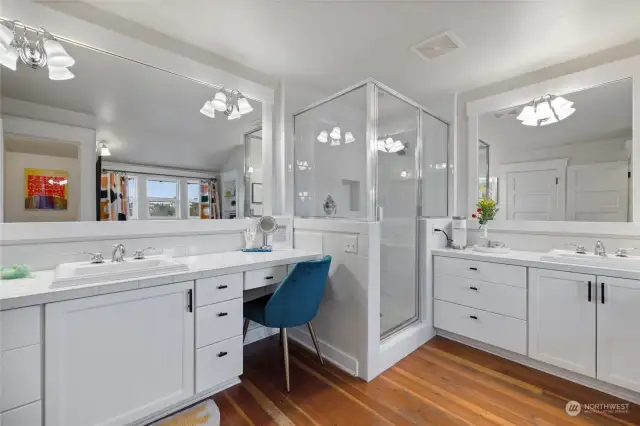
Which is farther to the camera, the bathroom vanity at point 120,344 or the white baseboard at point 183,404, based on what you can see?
the white baseboard at point 183,404

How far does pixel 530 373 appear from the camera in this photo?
6.51ft

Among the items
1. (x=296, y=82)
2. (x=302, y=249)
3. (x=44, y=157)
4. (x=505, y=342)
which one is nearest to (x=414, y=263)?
(x=505, y=342)

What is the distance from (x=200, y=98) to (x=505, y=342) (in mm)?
2918

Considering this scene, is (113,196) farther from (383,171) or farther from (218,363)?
(383,171)

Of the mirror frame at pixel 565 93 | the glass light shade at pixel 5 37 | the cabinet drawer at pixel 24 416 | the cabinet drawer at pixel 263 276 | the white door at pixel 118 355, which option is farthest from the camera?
the mirror frame at pixel 565 93

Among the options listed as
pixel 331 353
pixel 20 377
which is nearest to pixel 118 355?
pixel 20 377

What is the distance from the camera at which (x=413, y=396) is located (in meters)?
1.73

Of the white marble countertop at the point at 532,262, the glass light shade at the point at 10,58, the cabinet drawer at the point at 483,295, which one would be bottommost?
the cabinet drawer at the point at 483,295

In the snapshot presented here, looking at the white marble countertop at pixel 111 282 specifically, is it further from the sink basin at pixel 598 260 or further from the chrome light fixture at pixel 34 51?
the sink basin at pixel 598 260

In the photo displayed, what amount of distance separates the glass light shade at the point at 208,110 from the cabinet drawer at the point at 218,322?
143 cm

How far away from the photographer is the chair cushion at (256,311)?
178cm

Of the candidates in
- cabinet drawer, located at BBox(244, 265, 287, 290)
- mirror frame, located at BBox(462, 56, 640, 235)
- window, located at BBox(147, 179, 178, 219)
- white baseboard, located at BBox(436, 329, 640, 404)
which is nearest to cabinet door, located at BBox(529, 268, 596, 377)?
white baseboard, located at BBox(436, 329, 640, 404)

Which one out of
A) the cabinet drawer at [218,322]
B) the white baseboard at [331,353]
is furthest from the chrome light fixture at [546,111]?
the cabinet drawer at [218,322]

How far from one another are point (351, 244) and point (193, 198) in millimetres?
1197
